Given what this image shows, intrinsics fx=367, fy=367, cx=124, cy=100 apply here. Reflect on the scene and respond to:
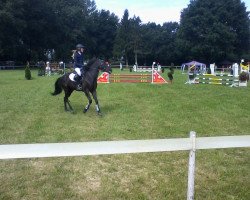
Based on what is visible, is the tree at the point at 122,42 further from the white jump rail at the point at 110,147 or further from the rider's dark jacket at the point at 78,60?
the white jump rail at the point at 110,147

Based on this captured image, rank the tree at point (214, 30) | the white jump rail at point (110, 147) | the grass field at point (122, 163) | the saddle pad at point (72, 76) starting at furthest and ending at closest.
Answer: the tree at point (214, 30) → the saddle pad at point (72, 76) → the grass field at point (122, 163) → the white jump rail at point (110, 147)

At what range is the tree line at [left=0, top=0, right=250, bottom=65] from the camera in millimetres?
64125

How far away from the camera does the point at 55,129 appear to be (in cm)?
1038

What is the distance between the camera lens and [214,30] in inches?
2815

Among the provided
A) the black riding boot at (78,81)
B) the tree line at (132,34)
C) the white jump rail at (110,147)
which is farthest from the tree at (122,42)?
the white jump rail at (110,147)

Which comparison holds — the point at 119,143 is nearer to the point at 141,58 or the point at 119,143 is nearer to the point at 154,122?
the point at 154,122

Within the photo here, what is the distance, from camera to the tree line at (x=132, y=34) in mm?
64125

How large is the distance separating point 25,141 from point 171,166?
12.4ft

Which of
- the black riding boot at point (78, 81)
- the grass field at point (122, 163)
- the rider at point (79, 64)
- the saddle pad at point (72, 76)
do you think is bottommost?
the grass field at point (122, 163)

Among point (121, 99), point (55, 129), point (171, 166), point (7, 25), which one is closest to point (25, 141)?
point (55, 129)

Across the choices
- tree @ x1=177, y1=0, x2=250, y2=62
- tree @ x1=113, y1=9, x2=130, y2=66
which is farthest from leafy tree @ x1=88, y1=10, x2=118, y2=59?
tree @ x1=177, y1=0, x2=250, y2=62

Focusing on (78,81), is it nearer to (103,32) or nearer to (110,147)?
(110,147)

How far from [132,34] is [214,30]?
21.8 meters

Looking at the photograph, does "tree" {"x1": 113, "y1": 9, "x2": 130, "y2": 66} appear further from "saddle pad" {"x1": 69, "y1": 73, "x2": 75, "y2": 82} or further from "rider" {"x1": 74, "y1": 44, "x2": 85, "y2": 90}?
"rider" {"x1": 74, "y1": 44, "x2": 85, "y2": 90}
